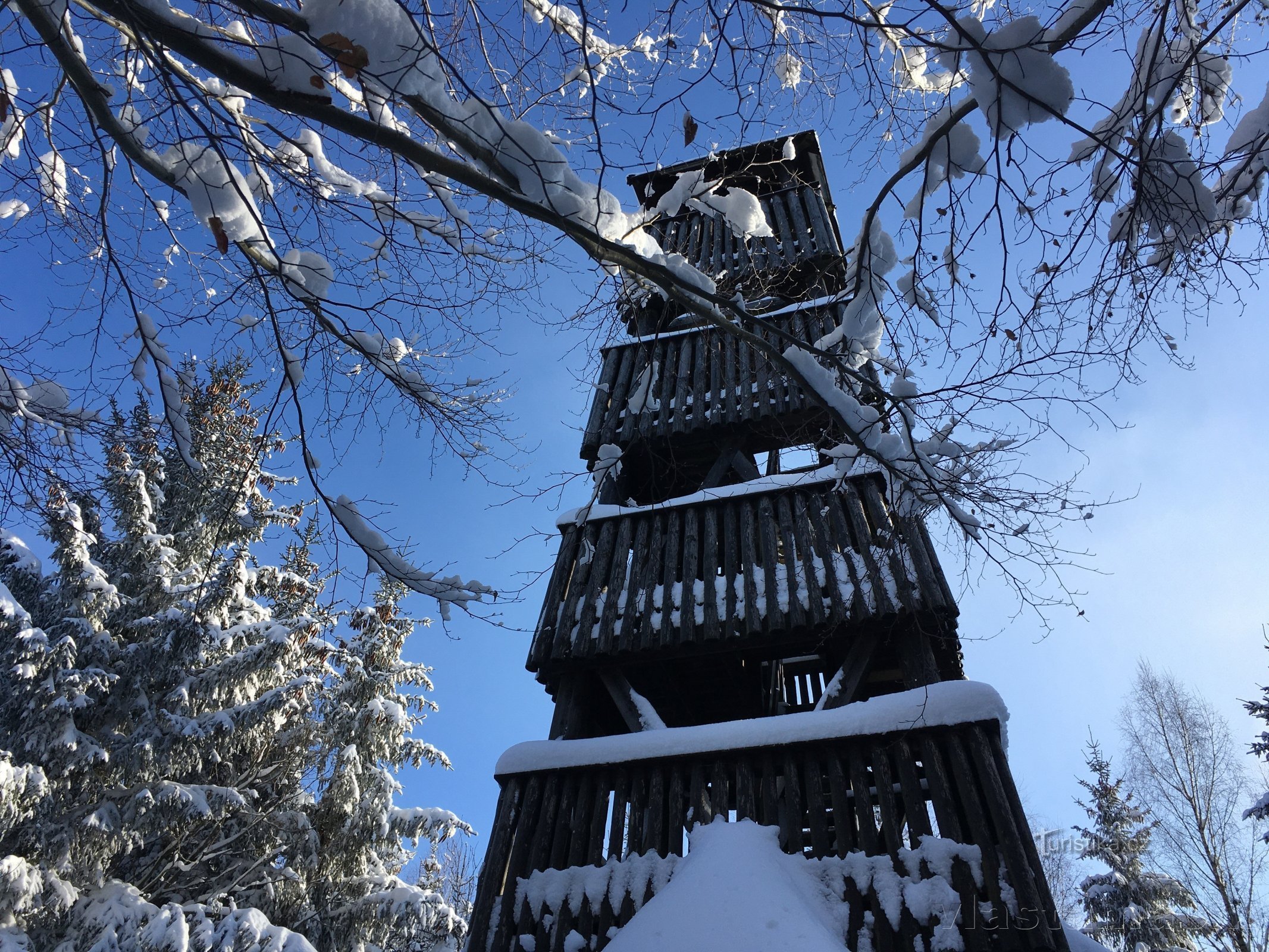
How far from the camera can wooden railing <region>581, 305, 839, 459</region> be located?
647cm

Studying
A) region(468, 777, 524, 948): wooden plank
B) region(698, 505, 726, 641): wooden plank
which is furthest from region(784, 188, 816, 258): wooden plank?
region(468, 777, 524, 948): wooden plank

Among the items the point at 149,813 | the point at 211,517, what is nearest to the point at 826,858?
the point at 149,813

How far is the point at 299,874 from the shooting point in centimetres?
1098

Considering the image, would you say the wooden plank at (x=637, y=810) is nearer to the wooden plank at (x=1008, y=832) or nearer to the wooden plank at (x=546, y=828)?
the wooden plank at (x=546, y=828)

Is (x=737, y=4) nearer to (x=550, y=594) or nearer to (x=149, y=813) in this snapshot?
(x=550, y=594)

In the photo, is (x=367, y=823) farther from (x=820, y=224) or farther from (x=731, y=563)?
(x=820, y=224)

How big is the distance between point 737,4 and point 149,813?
11.4m

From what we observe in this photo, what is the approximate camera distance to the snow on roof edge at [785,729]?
3.95 metres

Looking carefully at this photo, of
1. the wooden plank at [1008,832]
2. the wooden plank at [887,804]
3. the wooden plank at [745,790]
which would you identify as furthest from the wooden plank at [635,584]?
the wooden plank at [1008,832]

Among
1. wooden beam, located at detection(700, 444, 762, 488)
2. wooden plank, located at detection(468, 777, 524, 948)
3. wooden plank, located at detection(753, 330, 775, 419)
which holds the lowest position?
wooden plank, located at detection(468, 777, 524, 948)

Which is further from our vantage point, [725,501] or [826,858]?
[725,501]

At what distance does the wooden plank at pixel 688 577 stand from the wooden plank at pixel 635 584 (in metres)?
0.29

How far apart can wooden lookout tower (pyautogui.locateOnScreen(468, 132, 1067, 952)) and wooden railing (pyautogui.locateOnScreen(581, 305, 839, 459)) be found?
23mm

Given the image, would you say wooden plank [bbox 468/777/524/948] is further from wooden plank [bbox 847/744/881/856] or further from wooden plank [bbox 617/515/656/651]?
wooden plank [bbox 847/744/881/856]
